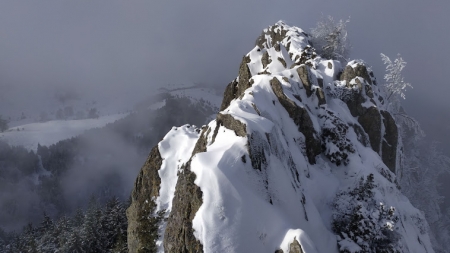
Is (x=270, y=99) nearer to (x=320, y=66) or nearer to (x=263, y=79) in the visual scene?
(x=263, y=79)

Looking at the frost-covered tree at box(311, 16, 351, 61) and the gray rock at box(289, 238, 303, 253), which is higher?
the frost-covered tree at box(311, 16, 351, 61)

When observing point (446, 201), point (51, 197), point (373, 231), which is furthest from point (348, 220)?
point (51, 197)

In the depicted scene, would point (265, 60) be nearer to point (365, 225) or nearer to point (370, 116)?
point (370, 116)

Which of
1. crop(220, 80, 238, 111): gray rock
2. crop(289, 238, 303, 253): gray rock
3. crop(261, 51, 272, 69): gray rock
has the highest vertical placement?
crop(261, 51, 272, 69): gray rock

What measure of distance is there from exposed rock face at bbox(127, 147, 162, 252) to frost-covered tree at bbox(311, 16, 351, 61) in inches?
1510

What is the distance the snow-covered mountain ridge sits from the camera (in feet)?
49.5

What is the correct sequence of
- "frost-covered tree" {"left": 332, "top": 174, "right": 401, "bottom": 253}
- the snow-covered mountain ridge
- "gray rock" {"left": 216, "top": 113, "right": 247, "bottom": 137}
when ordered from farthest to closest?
1. "frost-covered tree" {"left": 332, "top": 174, "right": 401, "bottom": 253}
2. "gray rock" {"left": 216, "top": 113, "right": 247, "bottom": 137}
3. the snow-covered mountain ridge

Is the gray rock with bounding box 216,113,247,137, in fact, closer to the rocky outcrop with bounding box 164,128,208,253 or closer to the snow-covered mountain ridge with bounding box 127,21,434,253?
the snow-covered mountain ridge with bounding box 127,21,434,253

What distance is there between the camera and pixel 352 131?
102ft

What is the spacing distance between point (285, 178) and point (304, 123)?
32.7ft

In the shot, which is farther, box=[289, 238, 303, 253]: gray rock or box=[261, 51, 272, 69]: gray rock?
box=[261, 51, 272, 69]: gray rock

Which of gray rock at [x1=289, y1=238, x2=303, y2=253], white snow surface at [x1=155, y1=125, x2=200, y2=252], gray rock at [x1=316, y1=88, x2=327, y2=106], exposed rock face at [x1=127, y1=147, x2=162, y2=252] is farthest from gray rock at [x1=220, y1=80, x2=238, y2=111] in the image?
gray rock at [x1=289, y1=238, x2=303, y2=253]

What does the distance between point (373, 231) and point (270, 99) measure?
13.8 meters

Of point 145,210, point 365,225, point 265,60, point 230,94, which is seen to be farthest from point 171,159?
point 265,60
